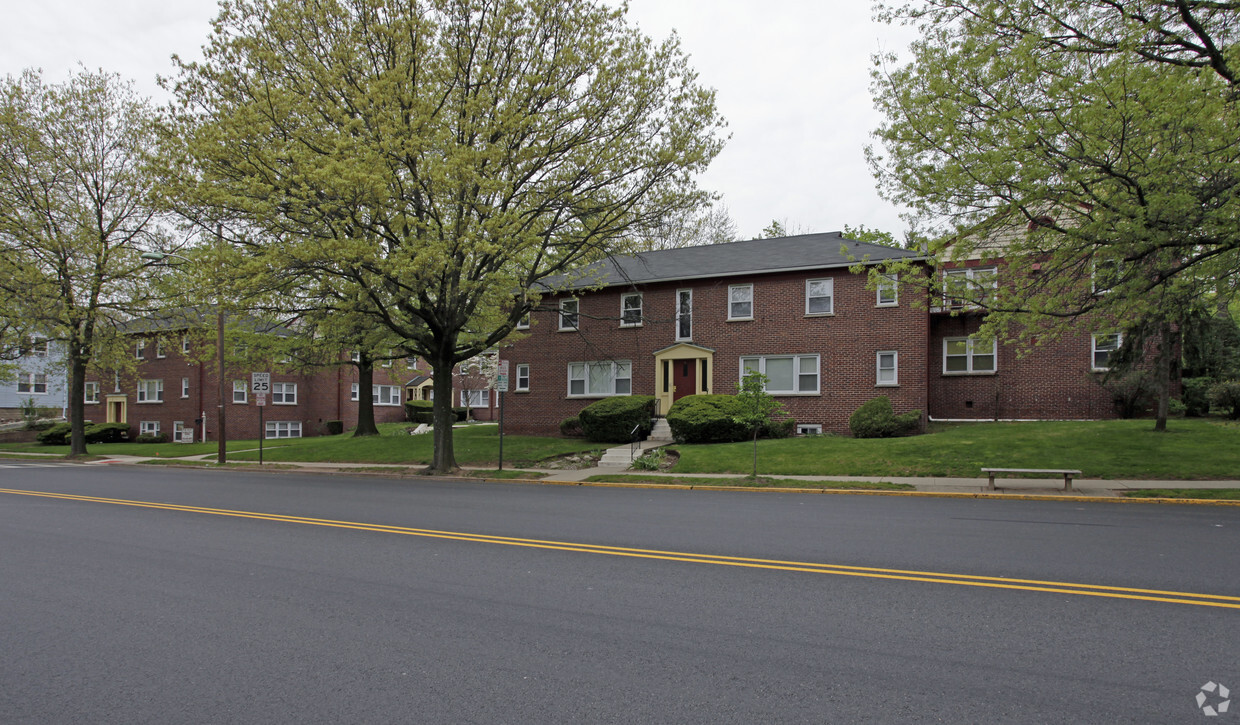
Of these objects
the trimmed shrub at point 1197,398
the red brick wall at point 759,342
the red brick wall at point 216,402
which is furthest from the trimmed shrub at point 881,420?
the red brick wall at point 216,402

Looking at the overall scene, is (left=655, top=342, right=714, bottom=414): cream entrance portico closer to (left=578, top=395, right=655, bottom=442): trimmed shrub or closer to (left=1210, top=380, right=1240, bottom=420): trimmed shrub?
(left=578, top=395, right=655, bottom=442): trimmed shrub

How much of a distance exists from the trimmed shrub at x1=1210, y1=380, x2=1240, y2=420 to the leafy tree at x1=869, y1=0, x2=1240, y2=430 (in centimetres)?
979

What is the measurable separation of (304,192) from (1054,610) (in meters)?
14.9

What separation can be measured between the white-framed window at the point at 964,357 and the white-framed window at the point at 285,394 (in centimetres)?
3640

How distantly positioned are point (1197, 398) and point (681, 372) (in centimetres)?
1700

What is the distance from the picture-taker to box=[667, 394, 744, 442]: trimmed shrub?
2225cm

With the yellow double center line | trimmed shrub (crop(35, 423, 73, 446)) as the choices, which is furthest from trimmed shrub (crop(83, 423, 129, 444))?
the yellow double center line

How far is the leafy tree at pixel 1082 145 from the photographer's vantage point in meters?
11.6

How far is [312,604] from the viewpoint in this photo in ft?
19.4

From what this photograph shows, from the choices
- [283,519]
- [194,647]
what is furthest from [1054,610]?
[283,519]

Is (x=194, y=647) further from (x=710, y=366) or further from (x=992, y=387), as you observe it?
(x=992, y=387)

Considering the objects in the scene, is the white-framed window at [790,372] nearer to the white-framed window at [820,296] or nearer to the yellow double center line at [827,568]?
the white-framed window at [820,296]

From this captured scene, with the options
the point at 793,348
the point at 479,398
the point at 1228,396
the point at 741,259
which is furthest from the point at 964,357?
the point at 479,398

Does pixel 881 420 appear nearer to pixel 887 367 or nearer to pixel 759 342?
pixel 887 367
